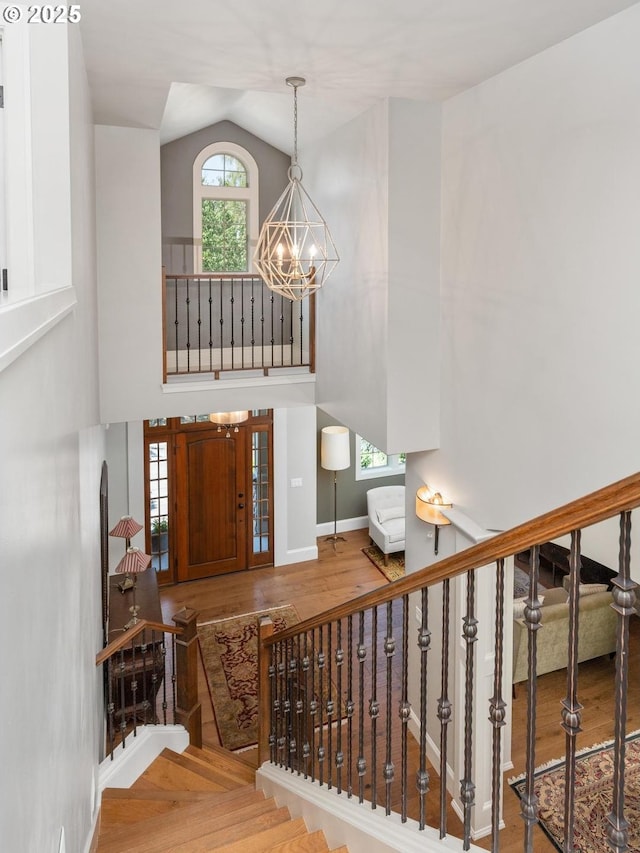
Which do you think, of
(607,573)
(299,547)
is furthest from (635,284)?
(299,547)

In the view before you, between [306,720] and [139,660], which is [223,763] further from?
[306,720]

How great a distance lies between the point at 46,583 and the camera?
5.63 feet

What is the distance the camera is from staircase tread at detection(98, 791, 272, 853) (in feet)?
10.3

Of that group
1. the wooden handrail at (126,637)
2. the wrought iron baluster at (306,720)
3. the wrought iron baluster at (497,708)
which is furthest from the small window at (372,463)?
the wrought iron baluster at (497,708)

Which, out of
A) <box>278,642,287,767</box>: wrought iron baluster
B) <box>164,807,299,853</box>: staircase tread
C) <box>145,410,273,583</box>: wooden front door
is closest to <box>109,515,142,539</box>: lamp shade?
<box>145,410,273,583</box>: wooden front door

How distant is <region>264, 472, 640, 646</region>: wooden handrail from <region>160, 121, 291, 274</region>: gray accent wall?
20.6 feet

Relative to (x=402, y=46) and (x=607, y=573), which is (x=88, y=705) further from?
(x=607, y=573)

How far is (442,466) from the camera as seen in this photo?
5152 mm

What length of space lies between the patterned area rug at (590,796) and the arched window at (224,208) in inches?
233

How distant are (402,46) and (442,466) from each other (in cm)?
281

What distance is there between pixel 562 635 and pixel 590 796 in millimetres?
1596

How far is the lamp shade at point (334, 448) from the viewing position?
30.1 ft

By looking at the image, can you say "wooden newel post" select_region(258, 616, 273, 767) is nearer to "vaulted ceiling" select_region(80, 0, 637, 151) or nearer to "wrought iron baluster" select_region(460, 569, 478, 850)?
"wrought iron baluster" select_region(460, 569, 478, 850)

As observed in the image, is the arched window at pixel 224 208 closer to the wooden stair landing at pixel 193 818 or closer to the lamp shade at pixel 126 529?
the lamp shade at pixel 126 529
